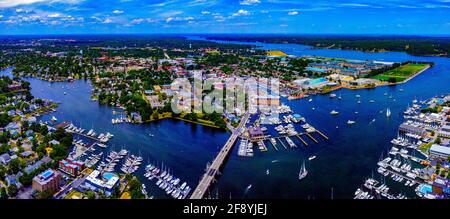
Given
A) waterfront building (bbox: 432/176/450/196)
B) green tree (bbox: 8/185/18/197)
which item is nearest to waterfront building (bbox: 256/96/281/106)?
waterfront building (bbox: 432/176/450/196)

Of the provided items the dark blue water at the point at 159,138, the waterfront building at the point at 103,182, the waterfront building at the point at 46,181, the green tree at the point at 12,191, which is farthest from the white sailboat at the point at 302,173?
the green tree at the point at 12,191

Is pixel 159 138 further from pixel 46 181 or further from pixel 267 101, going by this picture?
pixel 267 101

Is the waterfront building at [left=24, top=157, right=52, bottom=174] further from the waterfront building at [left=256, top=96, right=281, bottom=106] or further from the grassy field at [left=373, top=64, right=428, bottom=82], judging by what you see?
the grassy field at [left=373, top=64, right=428, bottom=82]

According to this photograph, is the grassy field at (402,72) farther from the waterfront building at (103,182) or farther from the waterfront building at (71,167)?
the waterfront building at (71,167)

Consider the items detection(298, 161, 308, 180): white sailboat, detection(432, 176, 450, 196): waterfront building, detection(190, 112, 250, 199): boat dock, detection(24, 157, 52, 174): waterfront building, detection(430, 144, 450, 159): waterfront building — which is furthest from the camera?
detection(430, 144, 450, 159): waterfront building

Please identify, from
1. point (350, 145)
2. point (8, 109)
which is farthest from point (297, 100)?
point (8, 109)

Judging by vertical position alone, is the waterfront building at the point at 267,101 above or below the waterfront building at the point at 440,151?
above

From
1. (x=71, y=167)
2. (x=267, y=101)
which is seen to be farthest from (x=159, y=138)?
(x=267, y=101)
